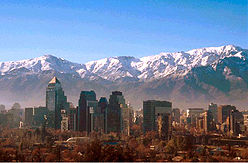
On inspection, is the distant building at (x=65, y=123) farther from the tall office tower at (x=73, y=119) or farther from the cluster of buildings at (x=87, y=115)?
the tall office tower at (x=73, y=119)

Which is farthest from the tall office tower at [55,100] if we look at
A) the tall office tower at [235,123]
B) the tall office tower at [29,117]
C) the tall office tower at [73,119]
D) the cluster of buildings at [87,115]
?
the tall office tower at [235,123]

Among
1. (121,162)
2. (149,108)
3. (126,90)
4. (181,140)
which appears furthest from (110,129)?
(126,90)

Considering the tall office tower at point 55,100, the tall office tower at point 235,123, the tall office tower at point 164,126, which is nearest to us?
the tall office tower at point 164,126

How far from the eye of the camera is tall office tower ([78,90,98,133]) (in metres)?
84.9

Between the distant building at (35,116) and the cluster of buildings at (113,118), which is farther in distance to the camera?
the distant building at (35,116)

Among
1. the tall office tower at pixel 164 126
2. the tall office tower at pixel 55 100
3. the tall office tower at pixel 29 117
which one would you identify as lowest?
the tall office tower at pixel 164 126

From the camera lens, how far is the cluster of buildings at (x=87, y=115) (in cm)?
8351

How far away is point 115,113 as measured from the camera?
86.4 metres

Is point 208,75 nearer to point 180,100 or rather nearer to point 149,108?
point 180,100

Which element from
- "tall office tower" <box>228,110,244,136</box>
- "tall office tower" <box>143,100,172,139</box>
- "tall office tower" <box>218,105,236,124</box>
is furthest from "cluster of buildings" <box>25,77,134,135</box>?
"tall office tower" <box>218,105,236,124</box>

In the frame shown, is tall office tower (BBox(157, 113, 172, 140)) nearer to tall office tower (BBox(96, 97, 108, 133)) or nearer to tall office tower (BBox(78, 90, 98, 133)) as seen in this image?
tall office tower (BBox(96, 97, 108, 133))

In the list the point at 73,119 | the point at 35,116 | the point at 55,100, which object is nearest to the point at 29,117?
the point at 35,116

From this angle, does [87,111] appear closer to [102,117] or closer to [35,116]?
[102,117]

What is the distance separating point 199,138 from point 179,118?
152ft
